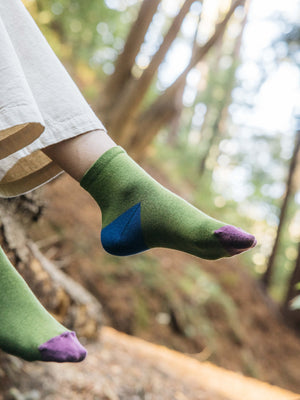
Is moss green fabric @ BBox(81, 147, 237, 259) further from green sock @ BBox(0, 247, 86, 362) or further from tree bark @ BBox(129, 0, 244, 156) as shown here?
tree bark @ BBox(129, 0, 244, 156)

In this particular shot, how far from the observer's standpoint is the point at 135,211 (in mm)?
1074

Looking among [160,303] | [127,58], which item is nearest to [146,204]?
[127,58]

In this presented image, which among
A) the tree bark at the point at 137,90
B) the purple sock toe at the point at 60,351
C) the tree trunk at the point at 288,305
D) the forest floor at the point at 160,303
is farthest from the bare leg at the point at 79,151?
the tree trunk at the point at 288,305

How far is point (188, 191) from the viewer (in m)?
9.73

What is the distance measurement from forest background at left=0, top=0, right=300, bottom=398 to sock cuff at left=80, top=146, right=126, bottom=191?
2.38 feet

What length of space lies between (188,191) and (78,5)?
5.27m

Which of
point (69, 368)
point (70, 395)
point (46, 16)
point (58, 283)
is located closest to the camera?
point (70, 395)

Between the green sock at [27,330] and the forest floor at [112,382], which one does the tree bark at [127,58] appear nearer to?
the forest floor at [112,382]

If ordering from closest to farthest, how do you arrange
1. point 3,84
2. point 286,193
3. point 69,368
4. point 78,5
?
1. point 3,84
2. point 69,368
3. point 78,5
4. point 286,193

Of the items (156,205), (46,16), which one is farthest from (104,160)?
(46,16)

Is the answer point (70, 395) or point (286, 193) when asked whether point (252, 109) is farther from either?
point (70, 395)

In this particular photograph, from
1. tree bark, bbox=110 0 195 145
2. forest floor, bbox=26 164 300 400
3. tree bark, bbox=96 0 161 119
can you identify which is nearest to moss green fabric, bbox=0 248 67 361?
forest floor, bbox=26 164 300 400

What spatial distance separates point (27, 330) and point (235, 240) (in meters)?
0.55

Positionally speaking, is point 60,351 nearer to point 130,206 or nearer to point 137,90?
point 130,206
